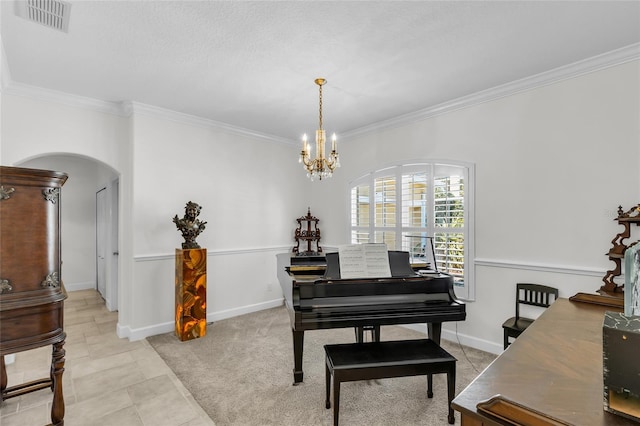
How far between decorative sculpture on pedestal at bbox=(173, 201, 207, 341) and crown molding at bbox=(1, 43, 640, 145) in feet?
4.03

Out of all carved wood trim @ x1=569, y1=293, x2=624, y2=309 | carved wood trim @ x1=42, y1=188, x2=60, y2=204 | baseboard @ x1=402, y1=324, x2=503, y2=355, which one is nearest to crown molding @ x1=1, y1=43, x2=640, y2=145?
carved wood trim @ x1=42, y1=188, x2=60, y2=204

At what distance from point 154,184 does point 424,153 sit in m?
3.33

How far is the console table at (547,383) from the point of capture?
0.79 meters

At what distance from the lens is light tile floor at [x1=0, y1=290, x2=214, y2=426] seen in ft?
7.29

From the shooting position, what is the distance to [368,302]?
2.53 m

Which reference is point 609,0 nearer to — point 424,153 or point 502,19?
point 502,19

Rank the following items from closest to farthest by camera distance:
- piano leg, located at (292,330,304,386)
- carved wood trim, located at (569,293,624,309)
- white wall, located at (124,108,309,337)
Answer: carved wood trim, located at (569,293,624,309) < piano leg, located at (292,330,304,386) < white wall, located at (124,108,309,337)

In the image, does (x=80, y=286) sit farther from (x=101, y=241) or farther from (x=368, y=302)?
(x=368, y=302)

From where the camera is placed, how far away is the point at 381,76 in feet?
9.52

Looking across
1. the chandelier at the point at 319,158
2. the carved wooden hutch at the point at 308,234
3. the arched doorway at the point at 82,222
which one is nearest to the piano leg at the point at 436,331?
the chandelier at the point at 319,158

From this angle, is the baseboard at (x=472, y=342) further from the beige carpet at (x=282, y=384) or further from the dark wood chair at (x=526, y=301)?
the dark wood chair at (x=526, y=301)

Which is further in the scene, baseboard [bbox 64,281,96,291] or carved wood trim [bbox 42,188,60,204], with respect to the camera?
baseboard [bbox 64,281,96,291]

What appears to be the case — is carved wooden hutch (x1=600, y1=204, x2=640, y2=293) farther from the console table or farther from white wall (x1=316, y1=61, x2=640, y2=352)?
the console table

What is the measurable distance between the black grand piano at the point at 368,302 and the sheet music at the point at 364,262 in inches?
2.1
